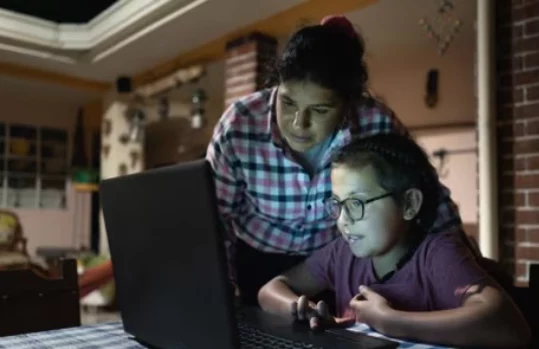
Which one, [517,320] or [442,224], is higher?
[442,224]

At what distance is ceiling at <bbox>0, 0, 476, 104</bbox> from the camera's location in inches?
139

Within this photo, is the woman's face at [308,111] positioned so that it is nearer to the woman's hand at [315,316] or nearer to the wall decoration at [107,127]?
the woman's hand at [315,316]

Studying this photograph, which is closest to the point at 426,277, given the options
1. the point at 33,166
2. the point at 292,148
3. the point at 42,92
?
the point at 292,148

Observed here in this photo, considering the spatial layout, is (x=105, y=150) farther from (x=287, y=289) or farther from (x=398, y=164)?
(x=398, y=164)

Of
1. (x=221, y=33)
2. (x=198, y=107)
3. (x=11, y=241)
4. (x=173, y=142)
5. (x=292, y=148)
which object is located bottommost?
(x=11, y=241)

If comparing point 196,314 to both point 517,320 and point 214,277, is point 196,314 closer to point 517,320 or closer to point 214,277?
point 214,277

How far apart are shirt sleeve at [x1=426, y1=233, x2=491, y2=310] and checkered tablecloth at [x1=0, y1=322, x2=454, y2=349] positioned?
0.40 feet

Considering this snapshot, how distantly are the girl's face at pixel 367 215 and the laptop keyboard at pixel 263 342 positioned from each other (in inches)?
9.9

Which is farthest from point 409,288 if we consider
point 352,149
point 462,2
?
point 462,2

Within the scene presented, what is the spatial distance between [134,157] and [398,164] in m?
4.76

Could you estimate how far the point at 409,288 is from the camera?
3.31 feet

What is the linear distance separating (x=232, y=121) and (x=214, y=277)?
656 millimetres

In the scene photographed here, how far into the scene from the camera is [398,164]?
104 centimetres

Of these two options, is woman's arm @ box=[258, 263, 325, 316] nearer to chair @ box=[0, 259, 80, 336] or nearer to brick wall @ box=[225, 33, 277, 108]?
chair @ box=[0, 259, 80, 336]
